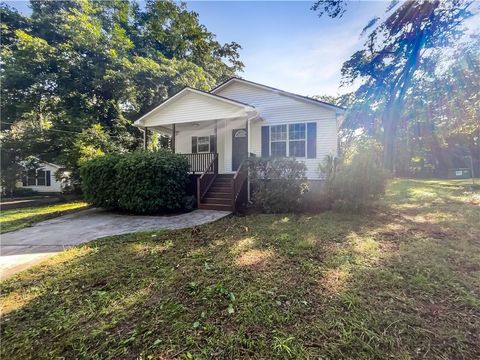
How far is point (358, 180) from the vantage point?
7090 mm

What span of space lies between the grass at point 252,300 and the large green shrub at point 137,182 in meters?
3.36

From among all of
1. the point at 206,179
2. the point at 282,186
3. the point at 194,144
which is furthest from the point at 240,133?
the point at 282,186

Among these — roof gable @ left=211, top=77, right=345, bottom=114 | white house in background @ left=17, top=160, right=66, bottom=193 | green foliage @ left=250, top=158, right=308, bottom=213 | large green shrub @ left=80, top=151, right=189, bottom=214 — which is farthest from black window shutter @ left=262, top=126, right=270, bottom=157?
white house in background @ left=17, top=160, right=66, bottom=193

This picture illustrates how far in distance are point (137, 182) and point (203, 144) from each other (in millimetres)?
5127

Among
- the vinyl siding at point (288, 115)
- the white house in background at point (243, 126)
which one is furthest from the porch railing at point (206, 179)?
the vinyl siding at point (288, 115)

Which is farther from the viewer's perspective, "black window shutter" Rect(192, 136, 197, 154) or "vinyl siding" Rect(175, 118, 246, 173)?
"black window shutter" Rect(192, 136, 197, 154)

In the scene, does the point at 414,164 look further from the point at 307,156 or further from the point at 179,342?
the point at 179,342

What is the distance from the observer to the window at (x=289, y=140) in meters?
10.5

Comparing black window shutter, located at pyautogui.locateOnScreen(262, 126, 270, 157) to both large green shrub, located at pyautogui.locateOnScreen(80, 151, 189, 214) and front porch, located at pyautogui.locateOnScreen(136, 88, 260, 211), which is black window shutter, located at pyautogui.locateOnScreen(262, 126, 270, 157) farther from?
large green shrub, located at pyautogui.locateOnScreen(80, 151, 189, 214)

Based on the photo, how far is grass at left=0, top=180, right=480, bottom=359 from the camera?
211 cm

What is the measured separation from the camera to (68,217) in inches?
326

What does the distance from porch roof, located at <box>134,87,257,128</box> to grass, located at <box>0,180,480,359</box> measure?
641 cm

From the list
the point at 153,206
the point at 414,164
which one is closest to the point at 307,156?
the point at 153,206

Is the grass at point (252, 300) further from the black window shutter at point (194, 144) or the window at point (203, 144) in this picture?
the black window shutter at point (194, 144)
